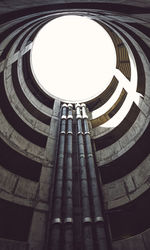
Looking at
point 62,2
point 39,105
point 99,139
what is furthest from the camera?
point 39,105

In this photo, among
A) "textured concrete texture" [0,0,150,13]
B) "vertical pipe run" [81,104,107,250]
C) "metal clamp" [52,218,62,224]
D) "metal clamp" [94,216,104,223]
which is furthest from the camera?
"metal clamp" [94,216,104,223]

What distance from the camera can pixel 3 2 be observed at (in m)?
3.02

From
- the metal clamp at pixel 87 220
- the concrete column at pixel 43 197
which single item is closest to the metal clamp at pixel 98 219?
the metal clamp at pixel 87 220

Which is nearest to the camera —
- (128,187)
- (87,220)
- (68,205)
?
(87,220)

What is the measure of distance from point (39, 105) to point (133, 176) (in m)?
9.19

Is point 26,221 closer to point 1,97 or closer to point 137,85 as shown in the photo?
point 1,97

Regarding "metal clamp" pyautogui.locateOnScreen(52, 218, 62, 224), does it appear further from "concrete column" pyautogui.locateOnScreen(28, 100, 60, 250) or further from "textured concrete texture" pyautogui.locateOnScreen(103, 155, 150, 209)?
"textured concrete texture" pyautogui.locateOnScreen(103, 155, 150, 209)

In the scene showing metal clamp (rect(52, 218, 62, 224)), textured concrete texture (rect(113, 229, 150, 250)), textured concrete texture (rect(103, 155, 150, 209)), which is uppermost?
textured concrete texture (rect(103, 155, 150, 209))

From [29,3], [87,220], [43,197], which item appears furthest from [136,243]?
[29,3]

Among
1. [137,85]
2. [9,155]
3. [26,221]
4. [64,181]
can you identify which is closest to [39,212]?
[26,221]

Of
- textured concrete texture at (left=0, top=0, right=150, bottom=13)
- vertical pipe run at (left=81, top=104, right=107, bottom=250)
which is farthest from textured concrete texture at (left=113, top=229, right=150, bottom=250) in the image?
textured concrete texture at (left=0, top=0, right=150, bottom=13)

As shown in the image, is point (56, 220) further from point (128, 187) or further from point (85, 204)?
point (128, 187)

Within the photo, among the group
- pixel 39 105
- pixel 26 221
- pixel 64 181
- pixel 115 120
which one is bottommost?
pixel 26 221

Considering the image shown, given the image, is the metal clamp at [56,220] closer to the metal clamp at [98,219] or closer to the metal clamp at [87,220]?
the metal clamp at [87,220]
